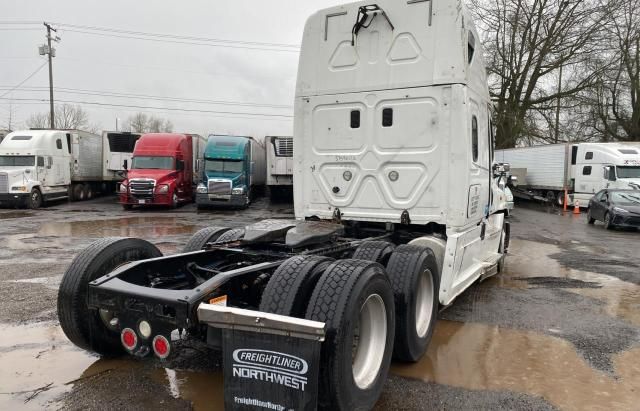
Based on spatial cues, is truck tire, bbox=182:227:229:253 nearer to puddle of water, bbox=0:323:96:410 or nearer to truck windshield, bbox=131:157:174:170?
puddle of water, bbox=0:323:96:410

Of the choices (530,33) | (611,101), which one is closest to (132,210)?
(530,33)

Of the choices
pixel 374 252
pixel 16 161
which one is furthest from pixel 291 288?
pixel 16 161

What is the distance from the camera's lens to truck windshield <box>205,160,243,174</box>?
2302cm

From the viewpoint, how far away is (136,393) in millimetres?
3670

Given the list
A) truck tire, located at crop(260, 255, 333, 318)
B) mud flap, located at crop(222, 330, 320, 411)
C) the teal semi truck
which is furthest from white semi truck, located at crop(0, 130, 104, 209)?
mud flap, located at crop(222, 330, 320, 411)

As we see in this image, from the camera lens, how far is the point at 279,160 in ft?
81.9

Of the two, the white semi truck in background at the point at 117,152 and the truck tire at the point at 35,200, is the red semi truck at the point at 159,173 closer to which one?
the truck tire at the point at 35,200

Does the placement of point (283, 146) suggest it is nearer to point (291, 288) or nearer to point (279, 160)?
point (279, 160)

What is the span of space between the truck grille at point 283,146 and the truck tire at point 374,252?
2042 centimetres

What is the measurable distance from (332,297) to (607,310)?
492cm

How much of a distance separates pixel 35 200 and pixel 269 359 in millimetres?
23525

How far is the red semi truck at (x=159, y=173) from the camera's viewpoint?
21969 mm

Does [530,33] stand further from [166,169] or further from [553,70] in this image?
[166,169]

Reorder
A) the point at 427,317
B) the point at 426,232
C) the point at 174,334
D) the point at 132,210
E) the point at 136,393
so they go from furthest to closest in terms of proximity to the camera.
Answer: the point at 132,210
the point at 426,232
the point at 174,334
the point at 427,317
the point at 136,393
